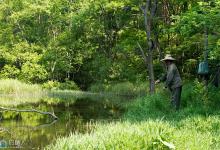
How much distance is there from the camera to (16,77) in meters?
39.5

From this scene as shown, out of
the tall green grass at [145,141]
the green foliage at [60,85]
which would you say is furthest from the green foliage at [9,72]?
the tall green grass at [145,141]

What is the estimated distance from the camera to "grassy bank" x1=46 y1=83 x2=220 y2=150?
22.1 ft

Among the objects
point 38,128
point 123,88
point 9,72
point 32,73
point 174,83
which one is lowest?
point 9,72

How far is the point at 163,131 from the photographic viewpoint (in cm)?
739

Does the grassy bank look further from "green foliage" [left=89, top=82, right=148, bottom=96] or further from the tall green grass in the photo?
"green foliage" [left=89, top=82, right=148, bottom=96]

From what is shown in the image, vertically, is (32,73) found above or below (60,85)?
above

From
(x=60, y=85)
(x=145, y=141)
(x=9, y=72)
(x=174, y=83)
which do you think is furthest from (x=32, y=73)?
(x=145, y=141)

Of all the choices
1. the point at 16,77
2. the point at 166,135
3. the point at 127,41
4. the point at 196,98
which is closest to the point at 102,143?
the point at 166,135

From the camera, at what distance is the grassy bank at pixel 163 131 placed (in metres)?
6.75

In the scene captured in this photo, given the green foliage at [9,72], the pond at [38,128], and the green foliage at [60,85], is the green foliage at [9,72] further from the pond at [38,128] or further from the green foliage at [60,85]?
the pond at [38,128]

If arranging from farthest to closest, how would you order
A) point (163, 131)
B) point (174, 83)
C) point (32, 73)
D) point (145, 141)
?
point (32, 73) → point (174, 83) → point (163, 131) → point (145, 141)

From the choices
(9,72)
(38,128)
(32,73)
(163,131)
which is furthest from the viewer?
(9,72)

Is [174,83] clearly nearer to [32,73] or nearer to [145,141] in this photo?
[145,141]

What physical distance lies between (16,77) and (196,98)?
97.3 ft
